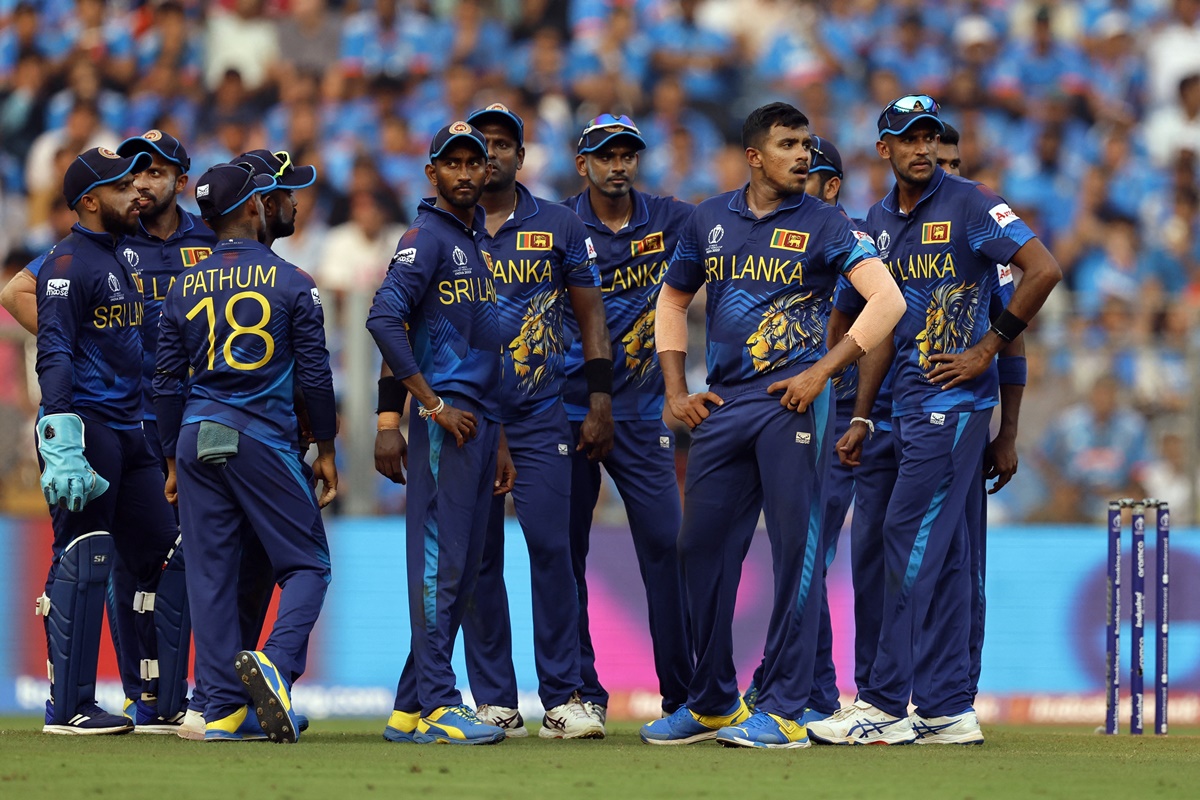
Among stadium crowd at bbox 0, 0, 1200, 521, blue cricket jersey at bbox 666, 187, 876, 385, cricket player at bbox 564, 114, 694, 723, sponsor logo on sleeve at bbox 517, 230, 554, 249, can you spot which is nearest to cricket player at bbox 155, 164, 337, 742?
sponsor logo on sleeve at bbox 517, 230, 554, 249

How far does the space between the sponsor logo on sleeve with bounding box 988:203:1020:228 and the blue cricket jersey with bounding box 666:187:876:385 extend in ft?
1.98

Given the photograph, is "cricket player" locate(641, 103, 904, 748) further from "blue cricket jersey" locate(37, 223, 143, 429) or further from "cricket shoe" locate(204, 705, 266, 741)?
"blue cricket jersey" locate(37, 223, 143, 429)

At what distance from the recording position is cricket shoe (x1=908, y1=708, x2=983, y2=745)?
7.55 metres

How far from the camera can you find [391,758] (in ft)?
21.3

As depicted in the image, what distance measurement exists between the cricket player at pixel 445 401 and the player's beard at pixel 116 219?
131 centimetres

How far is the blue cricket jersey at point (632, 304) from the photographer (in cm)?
832

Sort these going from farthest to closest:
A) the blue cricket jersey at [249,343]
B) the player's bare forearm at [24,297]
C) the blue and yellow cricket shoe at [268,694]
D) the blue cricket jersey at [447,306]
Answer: the player's bare forearm at [24,297] → the blue cricket jersey at [447,306] → the blue cricket jersey at [249,343] → the blue and yellow cricket shoe at [268,694]

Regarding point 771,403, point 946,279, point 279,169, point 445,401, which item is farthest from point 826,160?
point 279,169

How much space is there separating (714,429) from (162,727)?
114 inches

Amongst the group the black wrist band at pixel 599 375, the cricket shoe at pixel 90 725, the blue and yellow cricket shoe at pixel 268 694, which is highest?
the black wrist band at pixel 599 375

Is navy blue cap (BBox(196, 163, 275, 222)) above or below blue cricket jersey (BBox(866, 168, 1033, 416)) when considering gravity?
above

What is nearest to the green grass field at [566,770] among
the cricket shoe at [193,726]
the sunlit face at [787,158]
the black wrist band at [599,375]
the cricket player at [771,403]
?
the cricket shoe at [193,726]

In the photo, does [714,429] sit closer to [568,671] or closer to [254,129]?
[568,671]

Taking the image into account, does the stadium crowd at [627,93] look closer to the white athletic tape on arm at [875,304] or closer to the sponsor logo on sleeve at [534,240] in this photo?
the sponsor logo on sleeve at [534,240]
